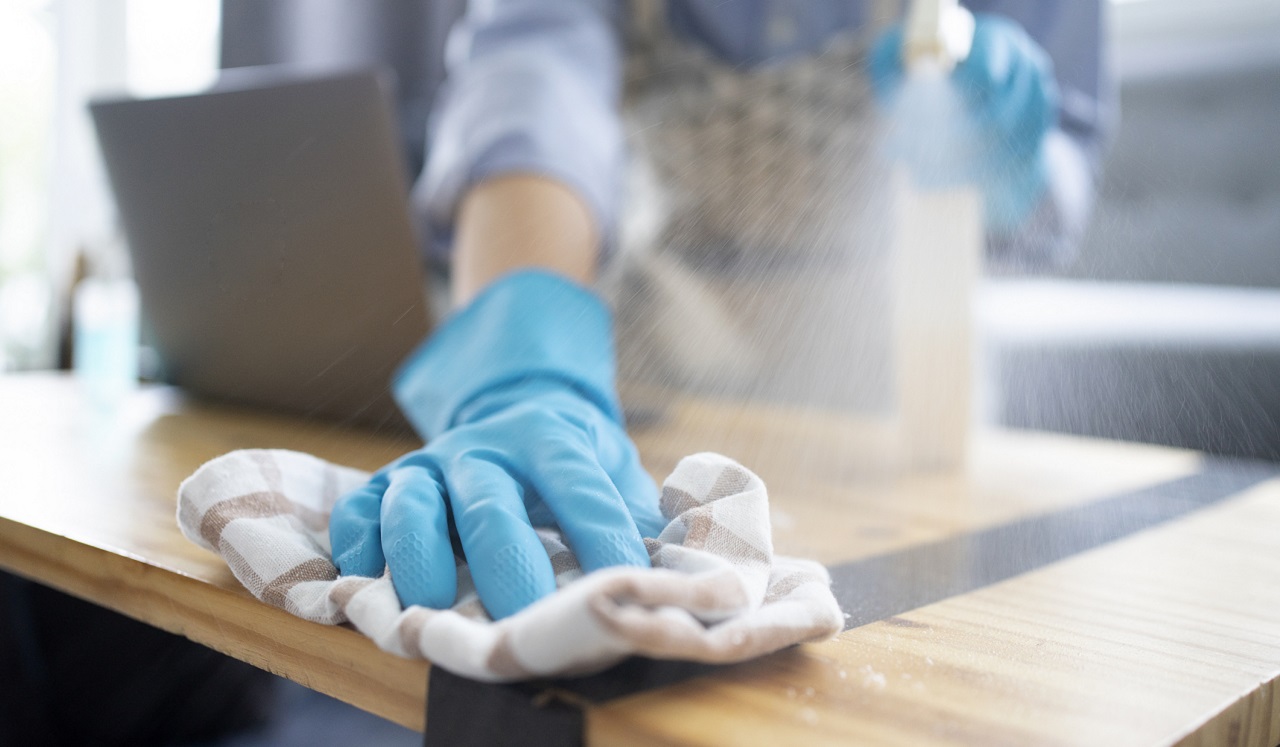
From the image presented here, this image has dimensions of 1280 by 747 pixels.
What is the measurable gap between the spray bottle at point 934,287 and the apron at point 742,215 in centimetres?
8

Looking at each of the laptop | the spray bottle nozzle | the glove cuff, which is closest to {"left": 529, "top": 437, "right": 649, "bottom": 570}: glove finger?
the glove cuff

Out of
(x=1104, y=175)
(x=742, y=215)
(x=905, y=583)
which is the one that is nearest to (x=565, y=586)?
(x=905, y=583)

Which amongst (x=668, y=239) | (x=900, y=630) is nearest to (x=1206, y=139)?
(x=668, y=239)

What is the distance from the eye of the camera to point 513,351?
0.56 meters

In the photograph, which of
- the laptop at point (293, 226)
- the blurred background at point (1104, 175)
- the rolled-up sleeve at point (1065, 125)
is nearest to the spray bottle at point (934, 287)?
the rolled-up sleeve at point (1065, 125)

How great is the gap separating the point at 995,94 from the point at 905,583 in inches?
18.3

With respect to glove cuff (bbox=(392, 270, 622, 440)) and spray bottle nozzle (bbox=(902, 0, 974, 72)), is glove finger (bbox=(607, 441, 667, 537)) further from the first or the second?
spray bottle nozzle (bbox=(902, 0, 974, 72))

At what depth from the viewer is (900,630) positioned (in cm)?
36

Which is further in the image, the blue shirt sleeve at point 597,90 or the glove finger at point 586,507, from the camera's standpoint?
the blue shirt sleeve at point 597,90

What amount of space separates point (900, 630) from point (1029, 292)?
5.07ft

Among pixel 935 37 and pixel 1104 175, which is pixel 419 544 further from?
pixel 1104 175

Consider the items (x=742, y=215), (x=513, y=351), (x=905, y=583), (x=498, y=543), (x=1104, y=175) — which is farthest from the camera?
(x=1104, y=175)

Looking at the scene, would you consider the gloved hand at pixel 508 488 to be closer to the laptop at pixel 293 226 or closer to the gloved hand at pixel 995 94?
the laptop at pixel 293 226

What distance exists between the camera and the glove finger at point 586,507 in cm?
34
